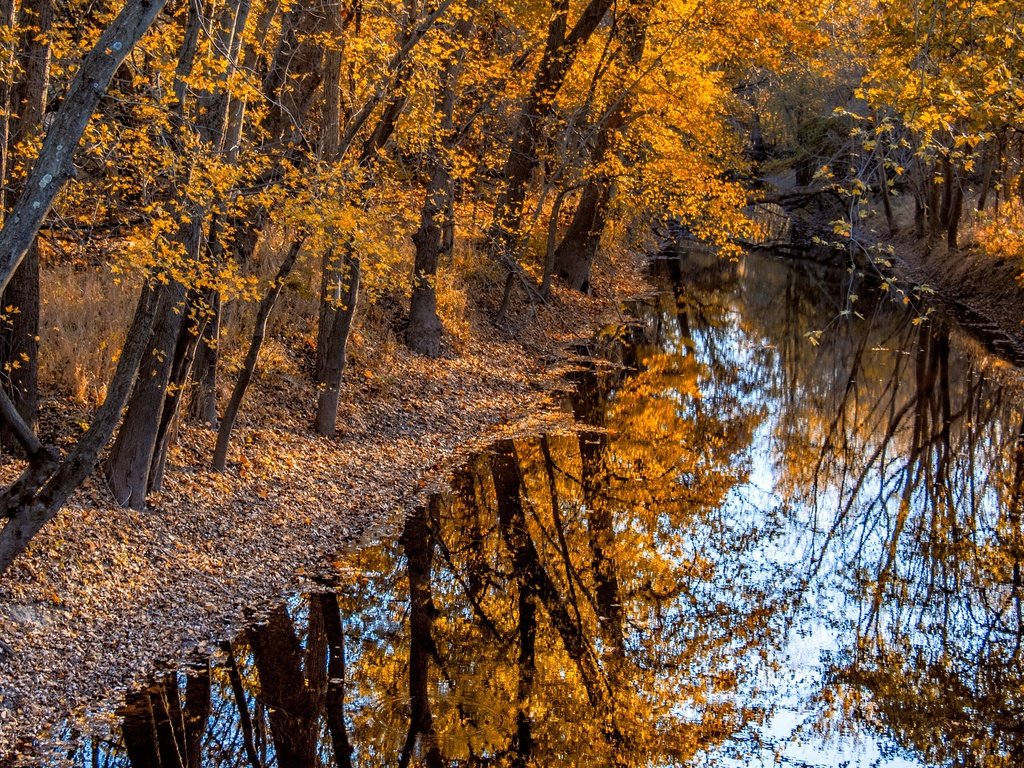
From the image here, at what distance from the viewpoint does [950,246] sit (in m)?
33.8

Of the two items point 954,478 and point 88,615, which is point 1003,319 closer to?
point 954,478

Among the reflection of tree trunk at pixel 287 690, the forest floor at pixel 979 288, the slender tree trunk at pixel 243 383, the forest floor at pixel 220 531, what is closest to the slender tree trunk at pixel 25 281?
the forest floor at pixel 220 531

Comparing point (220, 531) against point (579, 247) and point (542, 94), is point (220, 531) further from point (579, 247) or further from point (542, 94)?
point (579, 247)

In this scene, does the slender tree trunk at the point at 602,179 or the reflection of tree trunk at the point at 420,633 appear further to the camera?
the slender tree trunk at the point at 602,179

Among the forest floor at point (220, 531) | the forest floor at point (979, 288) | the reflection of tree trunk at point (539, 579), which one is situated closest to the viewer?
the forest floor at point (220, 531)

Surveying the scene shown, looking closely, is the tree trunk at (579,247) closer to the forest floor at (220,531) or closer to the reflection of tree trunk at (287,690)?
the forest floor at (220,531)

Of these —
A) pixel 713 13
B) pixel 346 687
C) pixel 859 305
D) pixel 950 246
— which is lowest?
pixel 346 687

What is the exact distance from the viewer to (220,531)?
33.6 ft

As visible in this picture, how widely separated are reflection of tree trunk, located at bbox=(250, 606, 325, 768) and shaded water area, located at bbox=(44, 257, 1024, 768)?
0.08 feet

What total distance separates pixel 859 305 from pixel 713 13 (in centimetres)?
1521

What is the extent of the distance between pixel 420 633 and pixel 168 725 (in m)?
2.71

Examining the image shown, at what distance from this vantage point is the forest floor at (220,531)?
24.4 ft

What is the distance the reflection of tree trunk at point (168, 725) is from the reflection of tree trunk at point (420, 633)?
1.54 metres

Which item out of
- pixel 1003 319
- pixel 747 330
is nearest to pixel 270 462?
pixel 747 330
